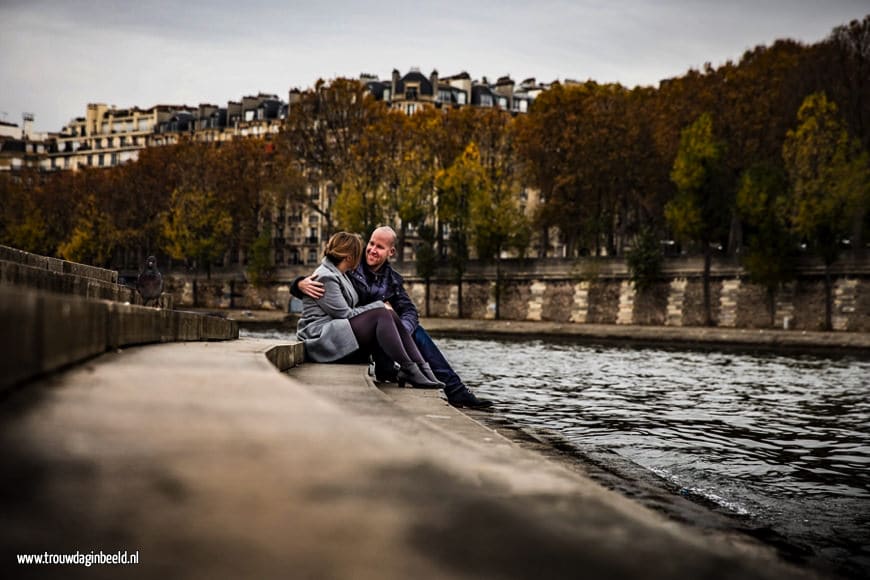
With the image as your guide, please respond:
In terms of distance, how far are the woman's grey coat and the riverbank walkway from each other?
670cm

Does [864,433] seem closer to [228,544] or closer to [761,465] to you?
[761,465]

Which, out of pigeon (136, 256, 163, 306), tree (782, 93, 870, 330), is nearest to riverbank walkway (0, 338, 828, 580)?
pigeon (136, 256, 163, 306)

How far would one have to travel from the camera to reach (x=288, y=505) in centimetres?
229

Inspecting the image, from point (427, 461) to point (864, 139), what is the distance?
155 ft

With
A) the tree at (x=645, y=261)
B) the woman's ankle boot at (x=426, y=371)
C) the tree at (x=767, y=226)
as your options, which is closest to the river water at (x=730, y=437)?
the woman's ankle boot at (x=426, y=371)

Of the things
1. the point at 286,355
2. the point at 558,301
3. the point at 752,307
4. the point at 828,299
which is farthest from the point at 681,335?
the point at 286,355

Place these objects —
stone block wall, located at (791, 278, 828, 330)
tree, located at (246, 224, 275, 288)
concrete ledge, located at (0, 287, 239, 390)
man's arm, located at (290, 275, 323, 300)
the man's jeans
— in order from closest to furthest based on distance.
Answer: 1. concrete ledge, located at (0, 287, 239, 390)
2. man's arm, located at (290, 275, 323, 300)
3. the man's jeans
4. stone block wall, located at (791, 278, 828, 330)
5. tree, located at (246, 224, 275, 288)

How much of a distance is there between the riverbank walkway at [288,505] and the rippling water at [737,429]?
237 cm

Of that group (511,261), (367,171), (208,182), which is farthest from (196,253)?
(511,261)

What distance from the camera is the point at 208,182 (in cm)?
7538

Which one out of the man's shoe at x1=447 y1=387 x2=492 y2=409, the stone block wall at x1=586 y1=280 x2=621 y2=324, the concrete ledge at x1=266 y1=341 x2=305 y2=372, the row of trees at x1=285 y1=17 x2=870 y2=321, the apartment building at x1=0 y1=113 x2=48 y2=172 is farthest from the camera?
the apartment building at x1=0 y1=113 x2=48 y2=172

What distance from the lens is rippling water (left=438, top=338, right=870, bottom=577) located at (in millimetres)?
6270

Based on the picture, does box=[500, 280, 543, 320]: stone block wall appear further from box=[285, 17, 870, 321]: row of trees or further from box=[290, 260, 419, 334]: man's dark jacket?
box=[290, 260, 419, 334]: man's dark jacket

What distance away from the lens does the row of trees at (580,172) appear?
45094mm
